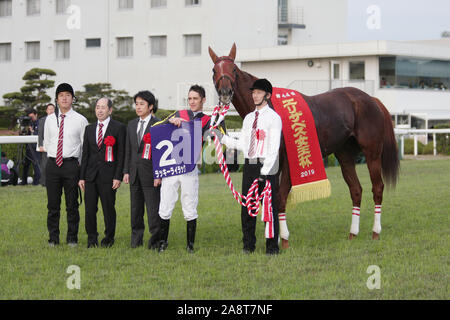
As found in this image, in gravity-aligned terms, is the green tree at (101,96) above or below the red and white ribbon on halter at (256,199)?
above

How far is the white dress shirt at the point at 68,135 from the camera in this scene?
25.6 ft

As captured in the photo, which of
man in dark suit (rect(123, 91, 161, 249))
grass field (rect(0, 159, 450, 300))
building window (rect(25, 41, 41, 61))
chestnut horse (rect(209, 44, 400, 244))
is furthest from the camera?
building window (rect(25, 41, 41, 61))

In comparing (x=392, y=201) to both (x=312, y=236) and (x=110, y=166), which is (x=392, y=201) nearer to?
(x=312, y=236)

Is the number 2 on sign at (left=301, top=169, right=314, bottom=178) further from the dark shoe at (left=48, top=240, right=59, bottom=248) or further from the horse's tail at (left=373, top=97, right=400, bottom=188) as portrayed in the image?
the dark shoe at (left=48, top=240, right=59, bottom=248)

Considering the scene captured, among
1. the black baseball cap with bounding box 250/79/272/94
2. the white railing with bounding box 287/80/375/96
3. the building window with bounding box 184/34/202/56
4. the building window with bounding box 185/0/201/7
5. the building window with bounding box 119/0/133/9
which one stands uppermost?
the building window with bounding box 119/0/133/9

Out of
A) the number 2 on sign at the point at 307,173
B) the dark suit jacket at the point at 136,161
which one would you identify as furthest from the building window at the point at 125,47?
the number 2 on sign at the point at 307,173

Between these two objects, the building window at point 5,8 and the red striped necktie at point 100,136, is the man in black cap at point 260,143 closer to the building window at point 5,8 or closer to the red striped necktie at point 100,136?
the red striped necktie at point 100,136

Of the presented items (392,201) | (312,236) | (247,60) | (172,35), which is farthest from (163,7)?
(312,236)

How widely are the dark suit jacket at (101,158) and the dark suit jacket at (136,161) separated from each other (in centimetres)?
11

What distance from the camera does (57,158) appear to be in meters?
7.78

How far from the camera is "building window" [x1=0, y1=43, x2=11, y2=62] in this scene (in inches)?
→ 1650

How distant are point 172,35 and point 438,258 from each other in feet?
105

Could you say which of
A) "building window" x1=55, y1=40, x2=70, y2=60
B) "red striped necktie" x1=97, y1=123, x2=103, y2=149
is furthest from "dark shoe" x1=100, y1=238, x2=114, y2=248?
"building window" x1=55, y1=40, x2=70, y2=60

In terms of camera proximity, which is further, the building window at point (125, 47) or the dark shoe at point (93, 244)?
the building window at point (125, 47)
